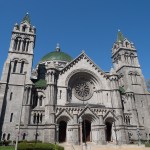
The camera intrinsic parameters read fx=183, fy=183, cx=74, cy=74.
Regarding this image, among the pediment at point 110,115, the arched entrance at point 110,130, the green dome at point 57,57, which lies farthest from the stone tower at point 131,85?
the green dome at point 57,57

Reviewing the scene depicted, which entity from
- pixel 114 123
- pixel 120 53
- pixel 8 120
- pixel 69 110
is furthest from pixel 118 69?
pixel 8 120

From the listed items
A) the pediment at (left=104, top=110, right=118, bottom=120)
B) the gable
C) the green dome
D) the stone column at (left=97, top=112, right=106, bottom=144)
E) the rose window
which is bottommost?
the stone column at (left=97, top=112, right=106, bottom=144)

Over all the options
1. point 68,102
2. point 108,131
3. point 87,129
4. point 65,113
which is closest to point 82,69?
point 68,102

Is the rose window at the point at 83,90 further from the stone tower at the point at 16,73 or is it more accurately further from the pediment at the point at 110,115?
the stone tower at the point at 16,73

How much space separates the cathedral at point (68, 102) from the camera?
36.4m

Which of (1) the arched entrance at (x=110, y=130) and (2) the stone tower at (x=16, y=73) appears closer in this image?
(2) the stone tower at (x=16, y=73)

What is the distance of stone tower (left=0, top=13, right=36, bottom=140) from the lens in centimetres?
3778

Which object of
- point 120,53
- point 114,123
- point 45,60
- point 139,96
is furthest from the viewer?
point 45,60

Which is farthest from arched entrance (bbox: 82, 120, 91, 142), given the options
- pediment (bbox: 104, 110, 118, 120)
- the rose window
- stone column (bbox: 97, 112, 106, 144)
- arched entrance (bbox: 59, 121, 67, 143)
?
the rose window

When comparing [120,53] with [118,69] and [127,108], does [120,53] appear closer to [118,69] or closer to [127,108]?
[118,69]

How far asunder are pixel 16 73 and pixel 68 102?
1396cm

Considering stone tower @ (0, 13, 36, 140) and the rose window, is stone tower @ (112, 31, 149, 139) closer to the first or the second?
the rose window

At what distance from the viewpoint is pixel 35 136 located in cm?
3597

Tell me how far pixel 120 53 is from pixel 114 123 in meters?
23.7
